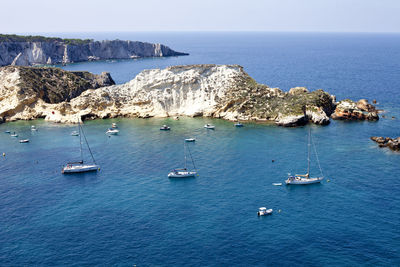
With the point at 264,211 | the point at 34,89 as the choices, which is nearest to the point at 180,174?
the point at 264,211

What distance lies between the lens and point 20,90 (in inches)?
5020

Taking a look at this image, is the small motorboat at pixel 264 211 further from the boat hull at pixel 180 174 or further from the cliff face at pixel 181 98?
the cliff face at pixel 181 98

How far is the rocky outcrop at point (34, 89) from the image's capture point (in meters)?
126

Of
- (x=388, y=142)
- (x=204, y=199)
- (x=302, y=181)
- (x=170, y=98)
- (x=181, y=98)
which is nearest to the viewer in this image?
(x=204, y=199)

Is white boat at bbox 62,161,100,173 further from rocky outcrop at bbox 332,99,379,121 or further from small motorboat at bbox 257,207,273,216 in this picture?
rocky outcrop at bbox 332,99,379,121

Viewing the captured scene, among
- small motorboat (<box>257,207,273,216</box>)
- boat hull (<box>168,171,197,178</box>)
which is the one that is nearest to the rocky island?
boat hull (<box>168,171,197,178</box>)

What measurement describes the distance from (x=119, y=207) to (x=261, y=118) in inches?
2363

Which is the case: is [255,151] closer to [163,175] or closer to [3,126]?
[163,175]

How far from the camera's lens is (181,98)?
12725 centimetres

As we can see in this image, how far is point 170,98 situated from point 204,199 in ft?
205

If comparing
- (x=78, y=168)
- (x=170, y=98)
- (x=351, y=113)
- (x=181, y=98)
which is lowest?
(x=78, y=168)

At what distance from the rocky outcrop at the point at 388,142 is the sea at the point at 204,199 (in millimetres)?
1825

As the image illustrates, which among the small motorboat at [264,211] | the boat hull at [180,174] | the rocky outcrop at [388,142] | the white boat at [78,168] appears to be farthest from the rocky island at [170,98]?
the small motorboat at [264,211]

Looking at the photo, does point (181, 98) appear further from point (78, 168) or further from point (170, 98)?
point (78, 168)
